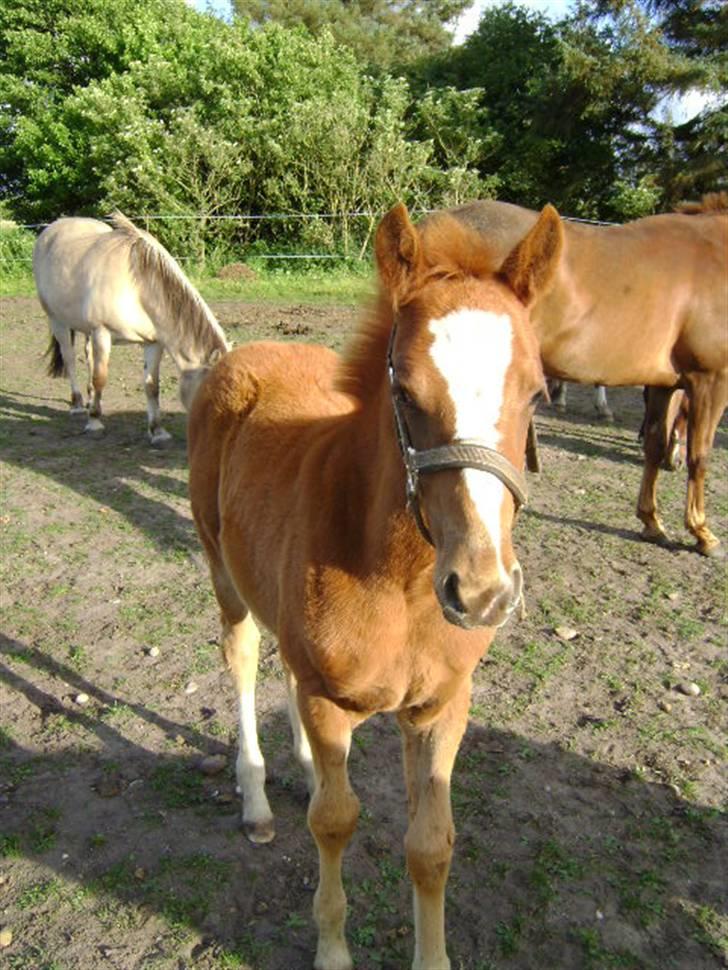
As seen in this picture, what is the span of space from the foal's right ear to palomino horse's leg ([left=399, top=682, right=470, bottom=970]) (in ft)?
3.62

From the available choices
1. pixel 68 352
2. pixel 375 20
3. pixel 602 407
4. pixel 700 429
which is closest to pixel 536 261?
pixel 700 429

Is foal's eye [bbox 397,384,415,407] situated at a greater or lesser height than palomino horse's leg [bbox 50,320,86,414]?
greater

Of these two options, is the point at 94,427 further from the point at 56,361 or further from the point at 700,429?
the point at 700,429

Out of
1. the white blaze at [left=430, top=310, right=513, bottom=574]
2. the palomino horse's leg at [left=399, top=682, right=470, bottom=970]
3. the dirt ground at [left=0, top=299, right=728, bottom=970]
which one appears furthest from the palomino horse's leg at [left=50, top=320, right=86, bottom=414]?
the white blaze at [left=430, top=310, right=513, bottom=574]

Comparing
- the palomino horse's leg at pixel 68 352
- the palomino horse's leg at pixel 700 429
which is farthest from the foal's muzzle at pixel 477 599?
the palomino horse's leg at pixel 68 352

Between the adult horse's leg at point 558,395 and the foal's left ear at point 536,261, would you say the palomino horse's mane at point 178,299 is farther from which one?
the foal's left ear at point 536,261

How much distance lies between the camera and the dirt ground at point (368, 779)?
2375mm

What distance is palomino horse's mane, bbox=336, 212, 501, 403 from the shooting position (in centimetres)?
172

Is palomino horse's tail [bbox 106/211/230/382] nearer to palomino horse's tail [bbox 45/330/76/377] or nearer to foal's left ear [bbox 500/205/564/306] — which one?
palomino horse's tail [bbox 45/330/76/377]

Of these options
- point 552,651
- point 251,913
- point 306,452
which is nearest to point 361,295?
point 306,452

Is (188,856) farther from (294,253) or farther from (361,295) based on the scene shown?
(294,253)

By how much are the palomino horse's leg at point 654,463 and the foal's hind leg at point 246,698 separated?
10.5 ft

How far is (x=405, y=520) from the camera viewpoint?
1778 mm

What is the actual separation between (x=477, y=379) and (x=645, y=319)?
3.95 m
